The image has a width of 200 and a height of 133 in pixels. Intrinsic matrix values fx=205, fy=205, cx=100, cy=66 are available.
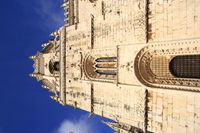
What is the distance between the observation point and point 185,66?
9.90 meters

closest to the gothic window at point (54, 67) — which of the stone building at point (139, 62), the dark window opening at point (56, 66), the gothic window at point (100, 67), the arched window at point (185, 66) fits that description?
the dark window opening at point (56, 66)

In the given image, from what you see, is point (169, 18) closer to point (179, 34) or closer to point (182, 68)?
point (179, 34)

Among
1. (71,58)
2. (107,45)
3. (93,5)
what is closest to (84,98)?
(71,58)

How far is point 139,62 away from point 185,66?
2259 mm

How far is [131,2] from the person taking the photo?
10.8m

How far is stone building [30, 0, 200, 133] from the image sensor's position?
28.7 feet

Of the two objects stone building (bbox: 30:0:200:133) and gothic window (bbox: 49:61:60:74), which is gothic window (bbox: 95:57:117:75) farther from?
gothic window (bbox: 49:61:60:74)

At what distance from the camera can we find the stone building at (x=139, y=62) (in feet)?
28.7

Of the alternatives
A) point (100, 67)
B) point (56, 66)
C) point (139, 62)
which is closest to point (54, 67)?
point (56, 66)

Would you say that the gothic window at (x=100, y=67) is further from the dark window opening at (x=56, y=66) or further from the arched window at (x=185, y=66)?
the dark window opening at (x=56, y=66)

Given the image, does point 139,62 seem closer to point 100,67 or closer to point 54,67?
point 100,67

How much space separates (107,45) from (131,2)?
9.57ft

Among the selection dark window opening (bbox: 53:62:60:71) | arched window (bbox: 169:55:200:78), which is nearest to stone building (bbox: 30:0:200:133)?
arched window (bbox: 169:55:200:78)

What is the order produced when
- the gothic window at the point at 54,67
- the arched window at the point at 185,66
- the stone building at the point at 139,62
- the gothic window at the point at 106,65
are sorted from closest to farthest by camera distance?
1. the stone building at the point at 139,62
2. the arched window at the point at 185,66
3. the gothic window at the point at 106,65
4. the gothic window at the point at 54,67
